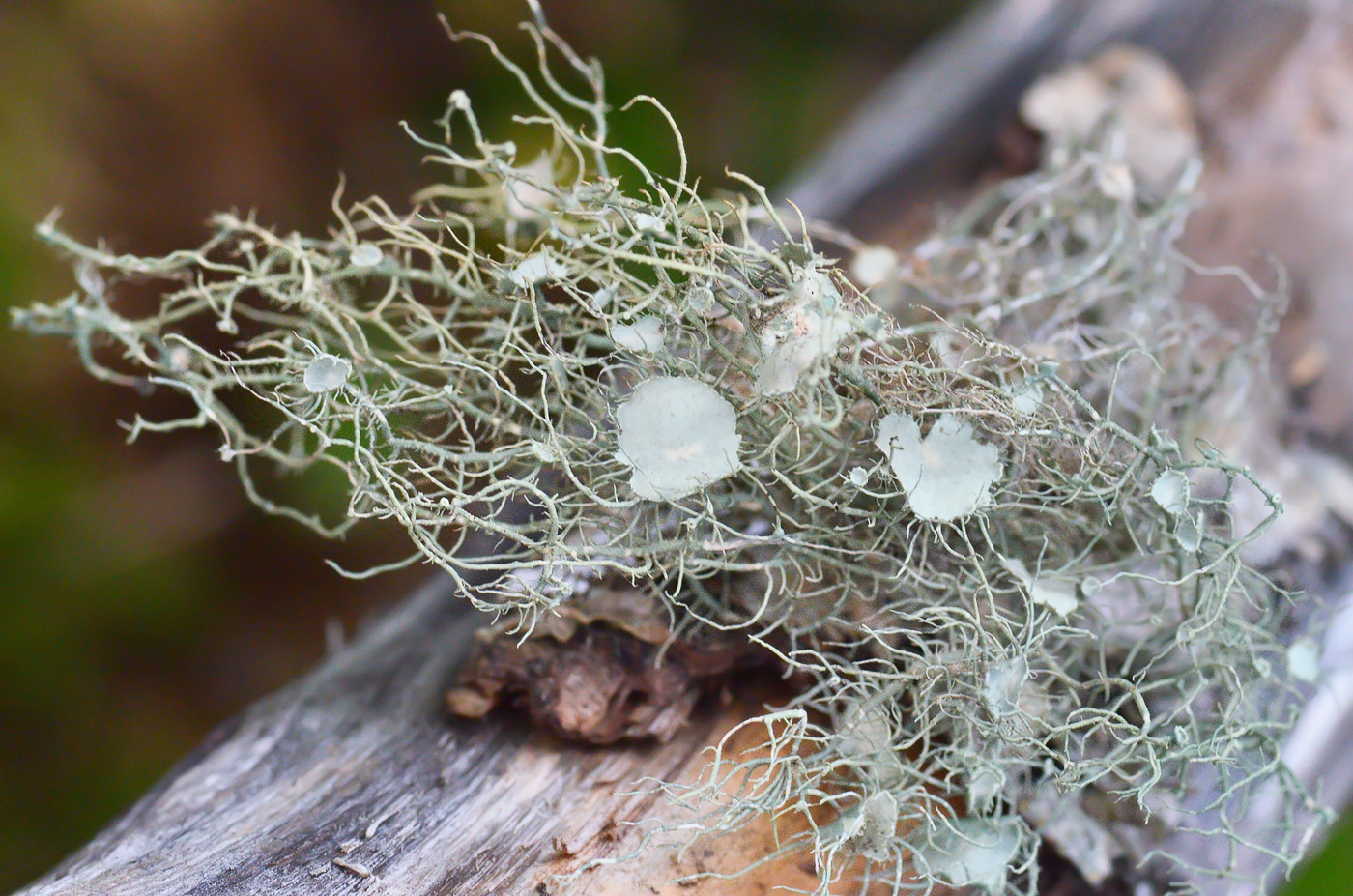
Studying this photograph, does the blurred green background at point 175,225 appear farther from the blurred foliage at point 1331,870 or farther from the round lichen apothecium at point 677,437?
the round lichen apothecium at point 677,437

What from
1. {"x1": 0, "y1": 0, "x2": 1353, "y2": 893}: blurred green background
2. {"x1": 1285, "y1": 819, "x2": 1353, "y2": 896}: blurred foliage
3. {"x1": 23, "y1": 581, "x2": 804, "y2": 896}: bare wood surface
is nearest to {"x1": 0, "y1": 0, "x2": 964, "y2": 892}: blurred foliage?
{"x1": 0, "y1": 0, "x2": 1353, "y2": 893}: blurred green background

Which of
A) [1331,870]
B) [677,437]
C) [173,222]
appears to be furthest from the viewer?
[173,222]

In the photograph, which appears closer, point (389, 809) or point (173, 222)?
point (389, 809)

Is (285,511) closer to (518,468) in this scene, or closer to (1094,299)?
(518,468)

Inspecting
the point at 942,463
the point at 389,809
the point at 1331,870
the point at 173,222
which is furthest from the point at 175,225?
the point at 1331,870

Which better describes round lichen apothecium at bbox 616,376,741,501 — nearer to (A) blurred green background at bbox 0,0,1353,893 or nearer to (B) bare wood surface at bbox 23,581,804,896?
(B) bare wood surface at bbox 23,581,804,896

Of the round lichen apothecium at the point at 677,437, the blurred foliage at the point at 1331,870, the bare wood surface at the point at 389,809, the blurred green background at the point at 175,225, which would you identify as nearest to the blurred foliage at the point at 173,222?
the blurred green background at the point at 175,225

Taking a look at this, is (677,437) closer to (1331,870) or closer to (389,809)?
(389,809)

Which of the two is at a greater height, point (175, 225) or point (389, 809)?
point (175, 225)

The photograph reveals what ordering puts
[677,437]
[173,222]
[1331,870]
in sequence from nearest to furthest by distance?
1. [677,437]
2. [1331,870]
3. [173,222]
